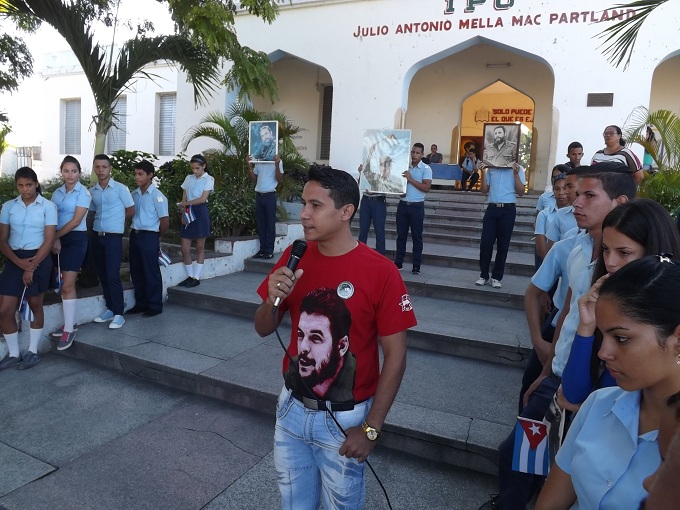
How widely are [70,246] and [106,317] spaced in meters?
0.99

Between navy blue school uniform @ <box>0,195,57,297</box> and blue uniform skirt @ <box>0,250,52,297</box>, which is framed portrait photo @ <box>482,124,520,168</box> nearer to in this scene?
navy blue school uniform @ <box>0,195,57,297</box>

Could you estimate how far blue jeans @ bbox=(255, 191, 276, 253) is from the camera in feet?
25.9

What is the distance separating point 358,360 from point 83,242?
4.38m

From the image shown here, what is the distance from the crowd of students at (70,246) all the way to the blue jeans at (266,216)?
1.98m

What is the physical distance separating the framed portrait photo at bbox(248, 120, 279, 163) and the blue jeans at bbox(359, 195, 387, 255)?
171 centimetres

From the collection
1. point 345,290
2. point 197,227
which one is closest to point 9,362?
point 197,227

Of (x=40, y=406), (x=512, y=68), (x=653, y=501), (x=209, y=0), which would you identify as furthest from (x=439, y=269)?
(x=512, y=68)

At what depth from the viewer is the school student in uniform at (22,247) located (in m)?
4.75

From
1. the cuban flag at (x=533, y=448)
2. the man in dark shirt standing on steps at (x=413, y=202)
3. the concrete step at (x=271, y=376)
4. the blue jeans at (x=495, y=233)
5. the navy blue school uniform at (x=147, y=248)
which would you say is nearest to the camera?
the cuban flag at (x=533, y=448)

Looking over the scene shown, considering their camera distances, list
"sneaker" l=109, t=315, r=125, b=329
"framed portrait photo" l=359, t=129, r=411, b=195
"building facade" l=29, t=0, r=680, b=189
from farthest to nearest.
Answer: "building facade" l=29, t=0, r=680, b=189, "framed portrait photo" l=359, t=129, r=411, b=195, "sneaker" l=109, t=315, r=125, b=329

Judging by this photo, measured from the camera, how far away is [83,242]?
529cm

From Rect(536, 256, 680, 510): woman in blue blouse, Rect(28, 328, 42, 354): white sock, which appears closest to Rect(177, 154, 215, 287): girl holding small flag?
Rect(28, 328, 42, 354): white sock

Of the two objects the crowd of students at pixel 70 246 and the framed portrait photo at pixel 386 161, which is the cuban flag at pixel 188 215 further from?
the framed portrait photo at pixel 386 161

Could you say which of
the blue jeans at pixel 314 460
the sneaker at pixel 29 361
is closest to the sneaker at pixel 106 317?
the sneaker at pixel 29 361
